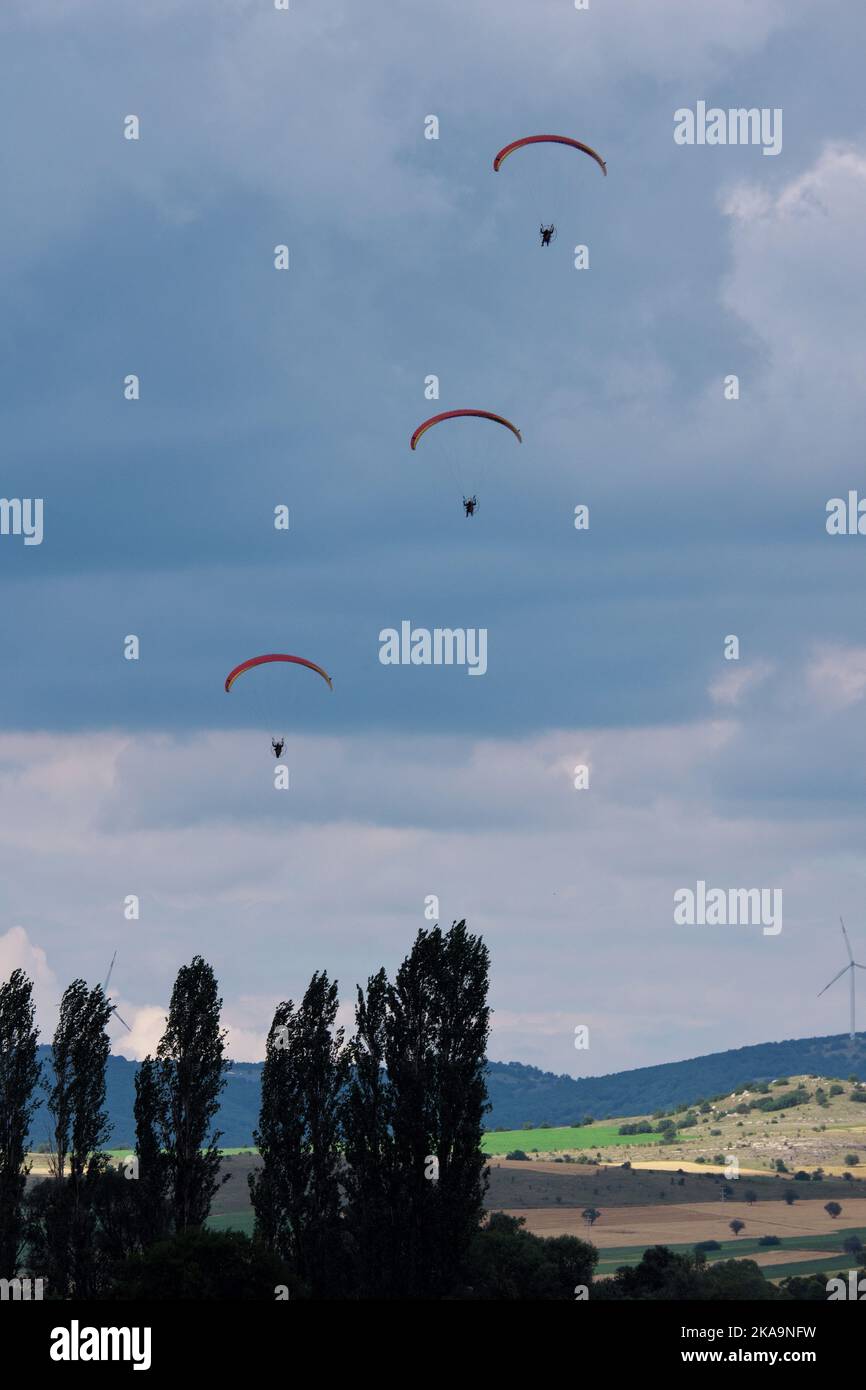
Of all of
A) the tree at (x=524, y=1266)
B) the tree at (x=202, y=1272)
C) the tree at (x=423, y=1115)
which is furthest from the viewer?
the tree at (x=524, y=1266)

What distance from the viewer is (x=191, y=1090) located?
8850cm

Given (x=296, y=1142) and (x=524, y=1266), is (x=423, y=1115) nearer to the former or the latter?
(x=296, y=1142)

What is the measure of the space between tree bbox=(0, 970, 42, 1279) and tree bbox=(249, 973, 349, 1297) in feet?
35.1

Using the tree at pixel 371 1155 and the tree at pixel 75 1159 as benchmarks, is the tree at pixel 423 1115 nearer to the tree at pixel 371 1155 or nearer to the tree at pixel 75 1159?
the tree at pixel 371 1155

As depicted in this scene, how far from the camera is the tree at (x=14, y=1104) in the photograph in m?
85.1

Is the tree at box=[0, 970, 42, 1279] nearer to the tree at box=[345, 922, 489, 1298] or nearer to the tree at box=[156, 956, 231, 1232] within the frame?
the tree at box=[156, 956, 231, 1232]

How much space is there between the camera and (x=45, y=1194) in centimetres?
9412

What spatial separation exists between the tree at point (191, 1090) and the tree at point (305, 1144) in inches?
95.6

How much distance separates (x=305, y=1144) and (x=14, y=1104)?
14283 mm

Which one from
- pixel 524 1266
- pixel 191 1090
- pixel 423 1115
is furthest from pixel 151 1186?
pixel 524 1266

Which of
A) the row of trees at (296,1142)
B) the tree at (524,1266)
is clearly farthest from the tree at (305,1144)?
the tree at (524,1266)
